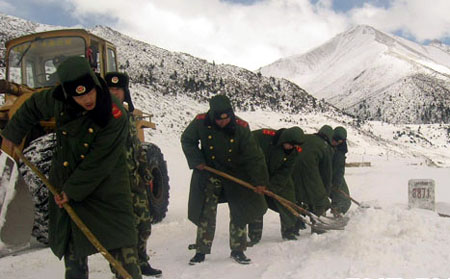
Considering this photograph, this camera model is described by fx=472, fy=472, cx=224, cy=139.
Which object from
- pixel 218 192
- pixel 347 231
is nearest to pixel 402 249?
pixel 347 231

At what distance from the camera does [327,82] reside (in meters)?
182

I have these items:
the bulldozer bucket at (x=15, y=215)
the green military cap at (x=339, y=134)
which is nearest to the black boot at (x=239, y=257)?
the bulldozer bucket at (x=15, y=215)

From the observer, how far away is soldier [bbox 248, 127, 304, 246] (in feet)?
20.5

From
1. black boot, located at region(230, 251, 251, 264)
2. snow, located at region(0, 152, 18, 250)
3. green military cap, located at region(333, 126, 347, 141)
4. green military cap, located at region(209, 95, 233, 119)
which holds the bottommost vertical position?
black boot, located at region(230, 251, 251, 264)

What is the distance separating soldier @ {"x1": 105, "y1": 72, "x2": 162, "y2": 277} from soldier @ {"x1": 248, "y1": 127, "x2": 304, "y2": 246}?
6.48ft

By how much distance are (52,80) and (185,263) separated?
3.28m

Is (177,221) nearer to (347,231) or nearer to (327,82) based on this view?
(347,231)

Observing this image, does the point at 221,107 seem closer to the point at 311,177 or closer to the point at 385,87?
the point at 311,177

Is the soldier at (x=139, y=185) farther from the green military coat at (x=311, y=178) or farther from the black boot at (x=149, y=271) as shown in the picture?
the green military coat at (x=311, y=178)

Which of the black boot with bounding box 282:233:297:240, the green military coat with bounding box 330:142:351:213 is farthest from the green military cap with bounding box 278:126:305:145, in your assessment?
the green military coat with bounding box 330:142:351:213

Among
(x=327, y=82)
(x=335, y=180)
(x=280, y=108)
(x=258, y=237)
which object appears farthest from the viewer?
(x=327, y=82)

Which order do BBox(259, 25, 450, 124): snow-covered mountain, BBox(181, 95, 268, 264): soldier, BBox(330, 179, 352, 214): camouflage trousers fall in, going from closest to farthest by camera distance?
BBox(181, 95, 268, 264): soldier < BBox(330, 179, 352, 214): camouflage trousers < BBox(259, 25, 450, 124): snow-covered mountain

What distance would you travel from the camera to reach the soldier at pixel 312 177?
23.5 ft

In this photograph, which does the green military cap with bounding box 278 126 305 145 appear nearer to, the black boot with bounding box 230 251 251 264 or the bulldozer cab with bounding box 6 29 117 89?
the black boot with bounding box 230 251 251 264
